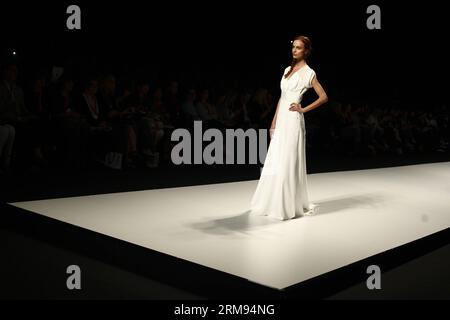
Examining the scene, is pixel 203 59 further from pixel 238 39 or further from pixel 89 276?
pixel 89 276

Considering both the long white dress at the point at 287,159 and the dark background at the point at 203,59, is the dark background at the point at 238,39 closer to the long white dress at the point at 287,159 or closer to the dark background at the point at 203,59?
the dark background at the point at 203,59

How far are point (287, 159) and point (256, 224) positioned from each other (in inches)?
18.6

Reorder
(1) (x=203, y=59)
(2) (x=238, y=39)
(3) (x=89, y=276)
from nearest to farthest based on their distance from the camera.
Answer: (3) (x=89, y=276)
(1) (x=203, y=59)
(2) (x=238, y=39)

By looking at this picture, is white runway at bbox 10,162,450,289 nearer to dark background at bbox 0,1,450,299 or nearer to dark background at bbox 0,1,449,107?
dark background at bbox 0,1,450,299

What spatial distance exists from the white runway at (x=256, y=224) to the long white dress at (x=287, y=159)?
0.34 feet

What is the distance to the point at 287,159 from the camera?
125 inches

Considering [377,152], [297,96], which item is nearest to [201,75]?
[377,152]

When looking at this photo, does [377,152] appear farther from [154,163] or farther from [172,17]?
[154,163]

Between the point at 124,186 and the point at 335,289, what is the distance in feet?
8.47

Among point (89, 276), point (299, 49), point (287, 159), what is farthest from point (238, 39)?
point (89, 276)

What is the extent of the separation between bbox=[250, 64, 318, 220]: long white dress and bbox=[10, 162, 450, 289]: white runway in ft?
0.34

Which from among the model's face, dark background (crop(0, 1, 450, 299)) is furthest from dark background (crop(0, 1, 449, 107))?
the model's face

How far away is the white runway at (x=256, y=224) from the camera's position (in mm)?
2275

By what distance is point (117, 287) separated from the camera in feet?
7.11
